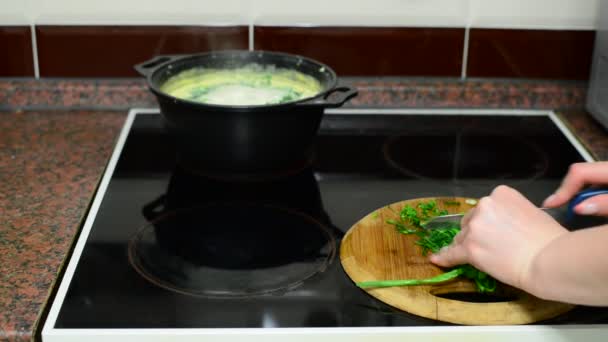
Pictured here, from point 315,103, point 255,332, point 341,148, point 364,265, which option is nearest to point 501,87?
point 341,148

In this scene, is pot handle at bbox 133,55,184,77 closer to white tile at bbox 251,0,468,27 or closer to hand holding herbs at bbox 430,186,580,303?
white tile at bbox 251,0,468,27

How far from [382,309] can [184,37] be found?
71cm

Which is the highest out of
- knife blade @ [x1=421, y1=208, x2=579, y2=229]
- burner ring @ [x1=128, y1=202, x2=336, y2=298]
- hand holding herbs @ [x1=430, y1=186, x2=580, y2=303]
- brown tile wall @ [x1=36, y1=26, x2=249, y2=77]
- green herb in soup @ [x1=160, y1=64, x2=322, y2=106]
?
brown tile wall @ [x1=36, y1=26, x2=249, y2=77]

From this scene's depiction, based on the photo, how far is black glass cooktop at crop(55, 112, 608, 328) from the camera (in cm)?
84

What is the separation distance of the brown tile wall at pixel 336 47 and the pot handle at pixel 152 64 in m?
0.11

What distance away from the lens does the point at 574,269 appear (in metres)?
0.75

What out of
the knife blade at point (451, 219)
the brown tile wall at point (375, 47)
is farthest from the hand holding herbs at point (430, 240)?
the brown tile wall at point (375, 47)

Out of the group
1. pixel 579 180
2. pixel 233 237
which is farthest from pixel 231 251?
pixel 579 180

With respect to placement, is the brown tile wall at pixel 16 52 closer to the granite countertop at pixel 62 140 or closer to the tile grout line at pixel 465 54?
the granite countertop at pixel 62 140

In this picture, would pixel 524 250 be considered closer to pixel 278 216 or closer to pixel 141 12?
pixel 278 216

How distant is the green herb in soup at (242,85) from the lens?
120cm

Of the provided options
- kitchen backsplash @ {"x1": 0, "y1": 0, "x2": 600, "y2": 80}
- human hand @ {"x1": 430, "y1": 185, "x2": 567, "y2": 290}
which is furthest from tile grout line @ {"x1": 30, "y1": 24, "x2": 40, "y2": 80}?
human hand @ {"x1": 430, "y1": 185, "x2": 567, "y2": 290}

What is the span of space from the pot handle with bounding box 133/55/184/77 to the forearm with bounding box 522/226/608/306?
25.3 inches

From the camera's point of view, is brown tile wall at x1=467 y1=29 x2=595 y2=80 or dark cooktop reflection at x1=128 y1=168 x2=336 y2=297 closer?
dark cooktop reflection at x1=128 y1=168 x2=336 y2=297
